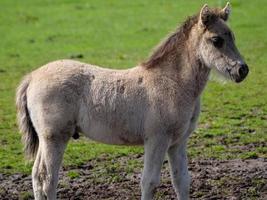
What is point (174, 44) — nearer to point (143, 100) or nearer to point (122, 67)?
point (143, 100)

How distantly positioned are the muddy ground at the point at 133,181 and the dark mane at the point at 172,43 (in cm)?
170

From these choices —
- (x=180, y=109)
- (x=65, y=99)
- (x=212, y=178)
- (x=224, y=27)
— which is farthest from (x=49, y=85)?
(x=212, y=178)

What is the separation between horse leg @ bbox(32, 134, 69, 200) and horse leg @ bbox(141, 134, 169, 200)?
0.94 meters

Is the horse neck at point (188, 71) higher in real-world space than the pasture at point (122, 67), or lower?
higher

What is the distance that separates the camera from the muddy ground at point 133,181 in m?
9.34

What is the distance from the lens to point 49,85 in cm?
847

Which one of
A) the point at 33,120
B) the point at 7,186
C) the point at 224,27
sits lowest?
the point at 7,186

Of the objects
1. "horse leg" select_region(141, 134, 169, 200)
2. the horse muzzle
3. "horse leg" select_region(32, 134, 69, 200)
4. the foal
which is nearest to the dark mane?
the foal

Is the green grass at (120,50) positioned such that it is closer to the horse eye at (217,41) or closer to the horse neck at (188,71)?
the horse neck at (188,71)

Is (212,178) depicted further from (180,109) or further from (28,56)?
(28,56)

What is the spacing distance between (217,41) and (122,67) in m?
9.05

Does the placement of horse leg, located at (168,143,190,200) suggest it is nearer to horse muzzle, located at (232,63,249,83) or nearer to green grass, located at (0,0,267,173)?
horse muzzle, located at (232,63,249,83)

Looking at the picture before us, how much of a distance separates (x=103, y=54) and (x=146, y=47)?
1.30 meters

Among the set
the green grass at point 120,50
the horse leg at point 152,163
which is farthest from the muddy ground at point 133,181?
the horse leg at point 152,163
